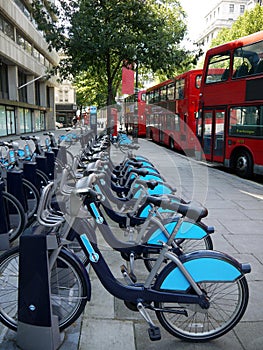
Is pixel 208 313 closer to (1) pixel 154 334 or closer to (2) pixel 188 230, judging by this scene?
(1) pixel 154 334

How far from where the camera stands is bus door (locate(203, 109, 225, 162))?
10.0m

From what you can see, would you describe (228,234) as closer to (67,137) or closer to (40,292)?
(40,292)

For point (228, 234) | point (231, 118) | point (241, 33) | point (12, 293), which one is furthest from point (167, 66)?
point (241, 33)

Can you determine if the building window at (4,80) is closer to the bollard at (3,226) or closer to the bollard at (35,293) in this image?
the bollard at (3,226)

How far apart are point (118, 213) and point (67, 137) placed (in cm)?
646

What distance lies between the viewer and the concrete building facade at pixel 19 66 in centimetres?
2164

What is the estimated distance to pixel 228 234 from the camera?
4395 millimetres

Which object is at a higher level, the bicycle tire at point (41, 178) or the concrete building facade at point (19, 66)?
the concrete building facade at point (19, 66)

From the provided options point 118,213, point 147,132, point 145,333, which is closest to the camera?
point 145,333

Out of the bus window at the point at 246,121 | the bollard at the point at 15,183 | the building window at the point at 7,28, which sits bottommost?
the bollard at the point at 15,183

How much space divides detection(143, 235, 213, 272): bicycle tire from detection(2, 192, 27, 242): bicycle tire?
1.66 meters

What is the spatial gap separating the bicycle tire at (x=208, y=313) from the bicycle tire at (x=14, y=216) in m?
2.21

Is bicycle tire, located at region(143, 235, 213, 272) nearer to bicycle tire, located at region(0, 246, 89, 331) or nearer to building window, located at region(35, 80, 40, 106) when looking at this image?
bicycle tire, located at region(0, 246, 89, 331)

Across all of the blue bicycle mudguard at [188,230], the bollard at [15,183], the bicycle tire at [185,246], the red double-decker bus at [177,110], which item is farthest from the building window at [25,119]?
the blue bicycle mudguard at [188,230]
